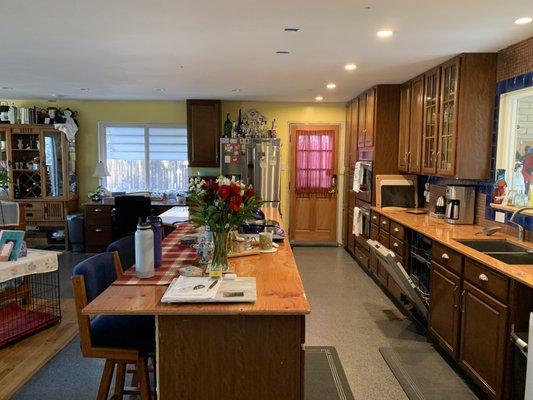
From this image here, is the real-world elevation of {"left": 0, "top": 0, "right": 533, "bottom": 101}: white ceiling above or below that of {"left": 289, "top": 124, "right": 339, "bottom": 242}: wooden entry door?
above

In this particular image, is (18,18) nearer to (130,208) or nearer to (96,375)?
(96,375)

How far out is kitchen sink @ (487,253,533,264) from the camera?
8.98ft

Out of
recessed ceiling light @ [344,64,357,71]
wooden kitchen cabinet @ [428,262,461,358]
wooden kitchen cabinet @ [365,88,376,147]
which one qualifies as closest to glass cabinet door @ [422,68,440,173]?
recessed ceiling light @ [344,64,357,71]

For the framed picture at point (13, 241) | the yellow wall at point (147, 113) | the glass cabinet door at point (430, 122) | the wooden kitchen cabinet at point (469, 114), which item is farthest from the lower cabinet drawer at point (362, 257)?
the framed picture at point (13, 241)

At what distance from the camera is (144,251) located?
7.25 feet

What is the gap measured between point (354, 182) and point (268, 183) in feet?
4.61

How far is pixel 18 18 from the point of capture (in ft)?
9.25

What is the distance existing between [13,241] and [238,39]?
2390 mm

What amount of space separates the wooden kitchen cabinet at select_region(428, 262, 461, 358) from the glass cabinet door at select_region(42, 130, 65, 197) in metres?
5.69

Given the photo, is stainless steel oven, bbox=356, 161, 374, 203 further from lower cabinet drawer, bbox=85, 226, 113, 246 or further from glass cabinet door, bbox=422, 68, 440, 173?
lower cabinet drawer, bbox=85, 226, 113, 246

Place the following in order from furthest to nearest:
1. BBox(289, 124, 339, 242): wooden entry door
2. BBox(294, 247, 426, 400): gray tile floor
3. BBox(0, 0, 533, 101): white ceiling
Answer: BBox(289, 124, 339, 242): wooden entry door
BBox(294, 247, 426, 400): gray tile floor
BBox(0, 0, 533, 101): white ceiling

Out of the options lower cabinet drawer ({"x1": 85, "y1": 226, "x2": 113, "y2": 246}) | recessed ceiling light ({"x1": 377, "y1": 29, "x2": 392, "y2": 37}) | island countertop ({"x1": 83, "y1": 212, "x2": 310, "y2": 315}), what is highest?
→ recessed ceiling light ({"x1": 377, "y1": 29, "x2": 392, "y2": 37})

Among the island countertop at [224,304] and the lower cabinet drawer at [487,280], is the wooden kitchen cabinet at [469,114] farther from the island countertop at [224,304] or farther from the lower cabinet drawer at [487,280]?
the island countertop at [224,304]

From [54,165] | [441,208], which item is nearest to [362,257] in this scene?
[441,208]
